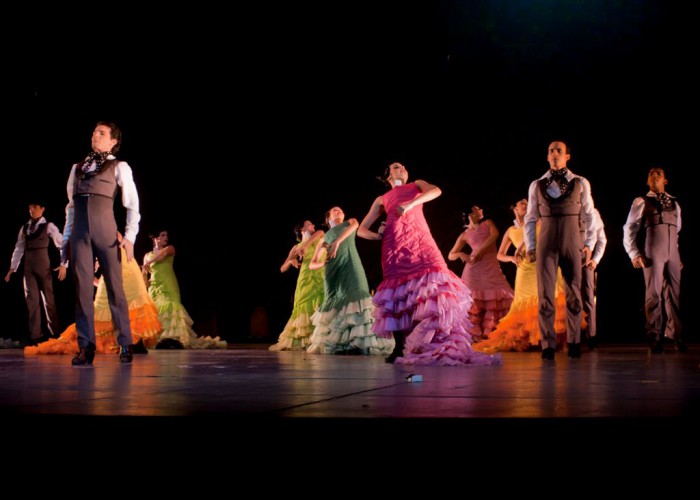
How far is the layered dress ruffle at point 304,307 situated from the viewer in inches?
344

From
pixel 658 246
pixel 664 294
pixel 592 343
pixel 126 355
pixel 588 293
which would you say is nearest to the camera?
pixel 126 355

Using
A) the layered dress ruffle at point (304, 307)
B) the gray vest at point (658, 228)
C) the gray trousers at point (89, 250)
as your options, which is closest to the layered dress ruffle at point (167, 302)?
the layered dress ruffle at point (304, 307)

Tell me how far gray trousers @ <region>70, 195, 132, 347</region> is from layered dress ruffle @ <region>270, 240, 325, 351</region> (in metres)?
3.61

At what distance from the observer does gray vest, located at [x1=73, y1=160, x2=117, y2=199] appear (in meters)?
5.16

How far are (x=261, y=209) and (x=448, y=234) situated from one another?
8.25ft

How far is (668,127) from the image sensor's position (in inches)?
340

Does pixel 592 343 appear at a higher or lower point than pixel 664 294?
lower

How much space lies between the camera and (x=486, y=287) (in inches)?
356

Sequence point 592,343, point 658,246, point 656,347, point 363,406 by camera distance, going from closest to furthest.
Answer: point 363,406, point 656,347, point 658,246, point 592,343

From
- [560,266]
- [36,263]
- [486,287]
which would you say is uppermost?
[36,263]

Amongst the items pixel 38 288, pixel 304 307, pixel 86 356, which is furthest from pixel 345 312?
pixel 38 288

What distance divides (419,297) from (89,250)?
2042 millimetres

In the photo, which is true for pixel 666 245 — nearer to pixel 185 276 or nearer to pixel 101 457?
pixel 101 457

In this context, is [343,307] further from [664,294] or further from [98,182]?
[98,182]
